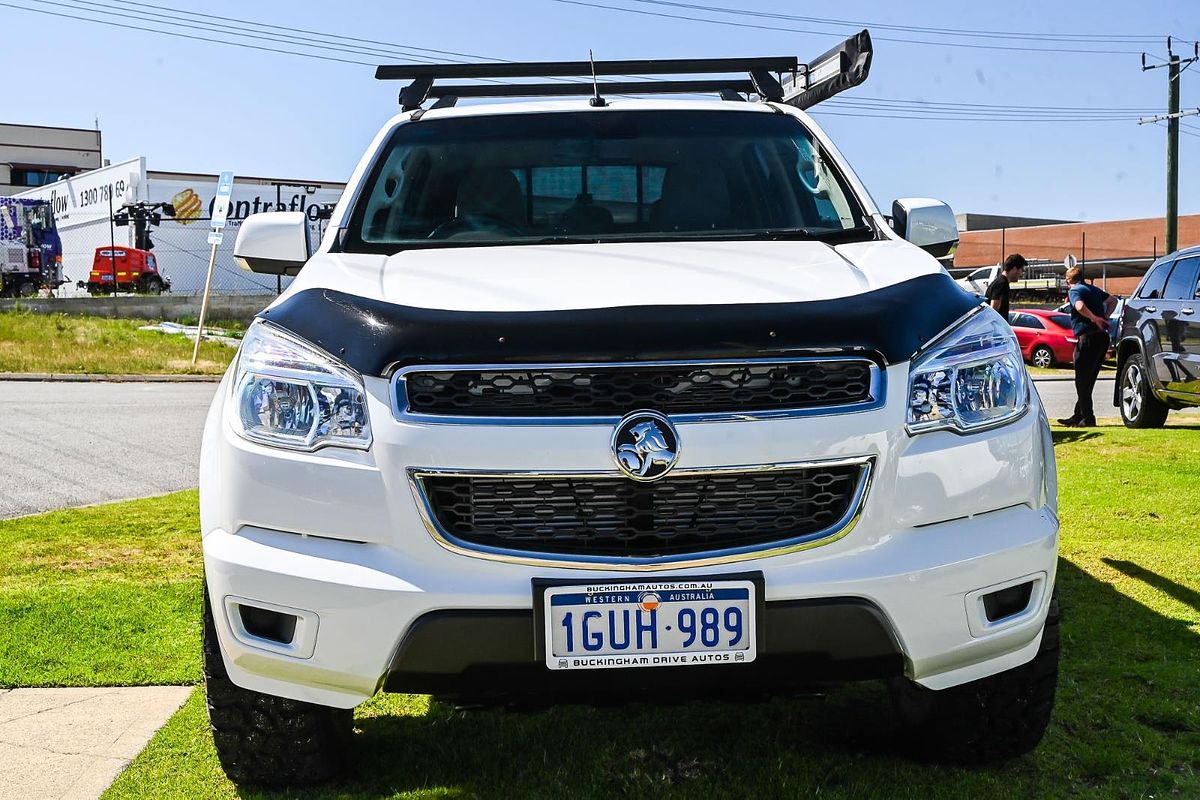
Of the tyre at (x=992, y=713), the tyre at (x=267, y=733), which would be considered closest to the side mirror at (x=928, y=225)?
the tyre at (x=992, y=713)

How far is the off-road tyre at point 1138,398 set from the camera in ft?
38.8

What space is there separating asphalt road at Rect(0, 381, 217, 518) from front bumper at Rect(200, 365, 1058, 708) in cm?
512

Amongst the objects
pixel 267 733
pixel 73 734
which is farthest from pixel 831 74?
pixel 73 734

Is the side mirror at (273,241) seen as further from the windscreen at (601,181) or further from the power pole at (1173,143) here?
the power pole at (1173,143)

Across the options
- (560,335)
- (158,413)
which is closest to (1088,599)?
(560,335)

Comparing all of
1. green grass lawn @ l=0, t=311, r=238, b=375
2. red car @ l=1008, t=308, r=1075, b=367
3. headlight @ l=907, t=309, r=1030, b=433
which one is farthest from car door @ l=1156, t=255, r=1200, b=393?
green grass lawn @ l=0, t=311, r=238, b=375

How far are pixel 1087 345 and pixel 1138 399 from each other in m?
0.74

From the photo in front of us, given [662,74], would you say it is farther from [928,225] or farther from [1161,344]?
[1161,344]

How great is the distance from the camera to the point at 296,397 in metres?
2.55

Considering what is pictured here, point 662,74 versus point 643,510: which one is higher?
point 662,74

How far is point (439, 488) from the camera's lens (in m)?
2.43

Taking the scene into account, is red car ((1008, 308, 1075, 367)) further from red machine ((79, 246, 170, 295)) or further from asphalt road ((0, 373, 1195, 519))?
red machine ((79, 246, 170, 295))

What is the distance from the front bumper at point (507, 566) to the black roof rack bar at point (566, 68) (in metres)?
2.08

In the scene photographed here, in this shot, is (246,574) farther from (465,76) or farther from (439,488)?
(465,76)
